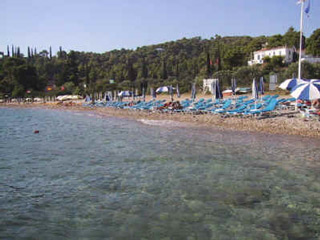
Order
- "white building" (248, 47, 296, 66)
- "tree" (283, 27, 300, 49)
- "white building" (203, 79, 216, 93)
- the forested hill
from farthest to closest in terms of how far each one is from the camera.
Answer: "tree" (283, 27, 300, 49) → "white building" (248, 47, 296, 66) → the forested hill → "white building" (203, 79, 216, 93)

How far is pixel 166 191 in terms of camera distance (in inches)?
229

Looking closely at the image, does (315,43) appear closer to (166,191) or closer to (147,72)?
(147,72)

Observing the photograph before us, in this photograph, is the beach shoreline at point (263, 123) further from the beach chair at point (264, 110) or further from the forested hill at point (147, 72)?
the forested hill at point (147, 72)

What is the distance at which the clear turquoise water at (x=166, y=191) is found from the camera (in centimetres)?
437

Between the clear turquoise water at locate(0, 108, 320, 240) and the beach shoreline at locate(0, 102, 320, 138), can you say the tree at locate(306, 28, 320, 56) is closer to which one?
the beach shoreline at locate(0, 102, 320, 138)

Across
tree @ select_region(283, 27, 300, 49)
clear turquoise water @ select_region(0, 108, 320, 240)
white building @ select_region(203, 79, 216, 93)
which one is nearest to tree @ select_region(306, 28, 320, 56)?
tree @ select_region(283, 27, 300, 49)

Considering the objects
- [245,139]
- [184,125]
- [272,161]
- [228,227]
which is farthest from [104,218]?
[184,125]

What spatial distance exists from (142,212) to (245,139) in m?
6.73

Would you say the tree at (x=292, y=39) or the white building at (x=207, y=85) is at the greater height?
the tree at (x=292, y=39)

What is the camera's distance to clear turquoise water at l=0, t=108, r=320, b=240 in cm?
437

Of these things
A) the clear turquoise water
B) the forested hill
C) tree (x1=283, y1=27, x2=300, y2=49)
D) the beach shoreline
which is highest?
tree (x1=283, y1=27, x2=300, y2=49)

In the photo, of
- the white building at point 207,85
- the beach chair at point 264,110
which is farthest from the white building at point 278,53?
the beach chair at point 264,110

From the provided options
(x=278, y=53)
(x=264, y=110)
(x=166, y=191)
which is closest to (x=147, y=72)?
(x=278, y=53)

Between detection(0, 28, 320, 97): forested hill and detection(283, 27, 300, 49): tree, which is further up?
detection(283, 27, 300, 49): tree
